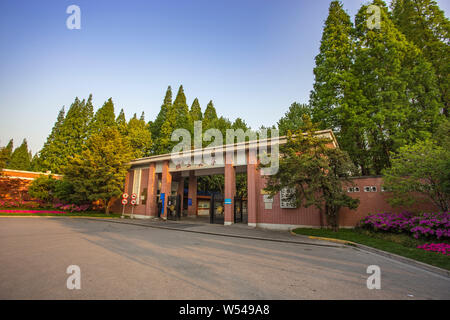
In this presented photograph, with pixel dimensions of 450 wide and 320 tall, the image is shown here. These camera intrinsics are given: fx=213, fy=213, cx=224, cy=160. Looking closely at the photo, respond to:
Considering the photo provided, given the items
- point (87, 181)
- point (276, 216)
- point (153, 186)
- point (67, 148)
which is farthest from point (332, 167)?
point (67, 148)

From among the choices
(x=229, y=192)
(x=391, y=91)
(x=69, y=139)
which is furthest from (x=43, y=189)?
(x=391, y=91)

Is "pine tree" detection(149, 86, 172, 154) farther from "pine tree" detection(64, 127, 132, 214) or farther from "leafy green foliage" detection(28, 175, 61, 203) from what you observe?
"leafy green foliage" detection(28, 175, 61, 203)

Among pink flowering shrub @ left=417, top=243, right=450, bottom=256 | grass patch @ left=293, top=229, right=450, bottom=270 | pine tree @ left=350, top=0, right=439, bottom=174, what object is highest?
pine tree @ left=350, top=0, right=439, bottom=174

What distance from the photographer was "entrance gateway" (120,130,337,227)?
16.2 metres

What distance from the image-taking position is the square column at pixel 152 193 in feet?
75.5

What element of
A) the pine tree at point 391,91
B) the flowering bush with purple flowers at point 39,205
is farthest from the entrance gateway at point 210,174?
the flowering bush with purple flowers at point 39,205

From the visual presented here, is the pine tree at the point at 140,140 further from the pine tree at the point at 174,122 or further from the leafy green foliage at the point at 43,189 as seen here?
the leafy green foliage at the point at 43,189

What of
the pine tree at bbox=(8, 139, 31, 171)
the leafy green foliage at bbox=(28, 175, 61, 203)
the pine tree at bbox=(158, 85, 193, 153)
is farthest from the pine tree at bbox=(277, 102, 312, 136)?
the pine tree at bbox=(8, 139, 31, 171)

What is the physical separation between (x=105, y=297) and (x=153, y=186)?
20.8m

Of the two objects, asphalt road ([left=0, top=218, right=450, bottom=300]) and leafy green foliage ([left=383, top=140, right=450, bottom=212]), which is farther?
leafy green foliage ([left=383, top=140, right=450, bottom=212])

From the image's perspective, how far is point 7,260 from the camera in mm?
5715

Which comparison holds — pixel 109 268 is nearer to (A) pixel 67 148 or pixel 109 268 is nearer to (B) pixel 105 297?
(B) pixel 105 297

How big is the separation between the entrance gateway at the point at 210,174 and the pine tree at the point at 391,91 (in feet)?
14.8

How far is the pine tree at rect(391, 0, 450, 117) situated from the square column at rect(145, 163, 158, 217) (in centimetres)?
2663
